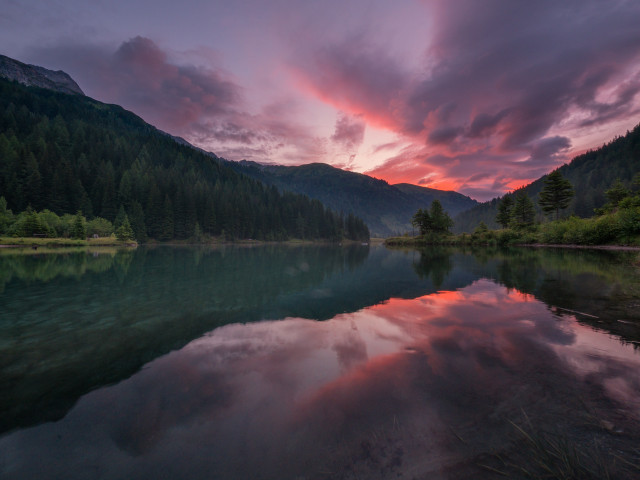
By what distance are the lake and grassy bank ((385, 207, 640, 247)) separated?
4719 centimetres

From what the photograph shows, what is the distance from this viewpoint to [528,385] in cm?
554

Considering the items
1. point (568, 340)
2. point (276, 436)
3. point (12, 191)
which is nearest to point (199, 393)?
point (276, 436)

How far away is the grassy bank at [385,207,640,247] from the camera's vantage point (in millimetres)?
42250

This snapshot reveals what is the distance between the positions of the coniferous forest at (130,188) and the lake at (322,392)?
9825cm

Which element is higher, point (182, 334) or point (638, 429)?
point (638, 429)

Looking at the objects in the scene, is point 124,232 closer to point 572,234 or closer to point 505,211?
point 572,234

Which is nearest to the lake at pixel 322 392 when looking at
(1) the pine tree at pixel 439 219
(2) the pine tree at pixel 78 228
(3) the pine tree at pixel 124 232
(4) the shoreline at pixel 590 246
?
(4) the shoreline at pixel 590 246

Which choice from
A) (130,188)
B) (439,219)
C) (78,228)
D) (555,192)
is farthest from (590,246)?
(130,188)

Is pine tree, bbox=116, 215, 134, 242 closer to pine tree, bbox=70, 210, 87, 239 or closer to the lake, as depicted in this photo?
pine tree, bbox=70, 210, 87, 239

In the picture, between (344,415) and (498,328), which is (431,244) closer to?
(498,328)

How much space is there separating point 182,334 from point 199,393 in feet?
14.0

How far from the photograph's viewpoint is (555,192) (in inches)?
2835

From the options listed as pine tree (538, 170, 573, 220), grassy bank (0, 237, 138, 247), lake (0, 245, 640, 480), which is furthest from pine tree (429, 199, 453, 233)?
grassy bank (0, 237, 138, 247)

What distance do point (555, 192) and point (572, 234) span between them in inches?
1008
